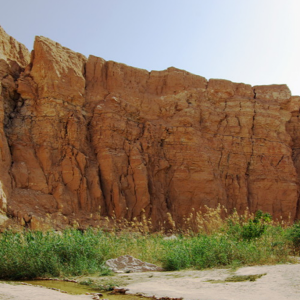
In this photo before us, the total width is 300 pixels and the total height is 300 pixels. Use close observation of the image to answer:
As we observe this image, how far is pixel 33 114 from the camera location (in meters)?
20.1

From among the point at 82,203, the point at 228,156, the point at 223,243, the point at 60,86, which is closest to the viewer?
the point at 223,243

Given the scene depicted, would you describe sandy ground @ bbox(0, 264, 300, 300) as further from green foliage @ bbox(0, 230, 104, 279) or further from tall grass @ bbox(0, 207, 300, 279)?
green foliage @ bbox(0, 230, 104, 279)

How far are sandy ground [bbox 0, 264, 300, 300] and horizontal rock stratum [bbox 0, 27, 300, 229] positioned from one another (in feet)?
33.8

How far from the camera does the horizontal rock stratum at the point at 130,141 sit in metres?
18.8

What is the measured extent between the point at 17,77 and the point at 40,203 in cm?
792

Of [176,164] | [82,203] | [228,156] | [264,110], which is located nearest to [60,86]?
[82,203]

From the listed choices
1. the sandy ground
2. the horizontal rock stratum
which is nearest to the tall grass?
the sandy ground

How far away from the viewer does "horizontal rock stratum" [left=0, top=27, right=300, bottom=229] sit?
742 inches

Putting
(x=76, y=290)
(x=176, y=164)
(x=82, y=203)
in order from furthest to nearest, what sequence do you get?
(x=176, y=164), (x=82, y=203), (x=76, y=290)

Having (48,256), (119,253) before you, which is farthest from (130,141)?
(48,256)

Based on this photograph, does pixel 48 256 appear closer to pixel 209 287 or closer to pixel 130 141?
pixel 209 287

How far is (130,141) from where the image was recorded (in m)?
22.7

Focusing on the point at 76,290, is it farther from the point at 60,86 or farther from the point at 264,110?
the point at 264,110

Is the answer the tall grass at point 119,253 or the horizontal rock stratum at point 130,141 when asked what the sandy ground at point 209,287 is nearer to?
the tall grass at point 119,253
